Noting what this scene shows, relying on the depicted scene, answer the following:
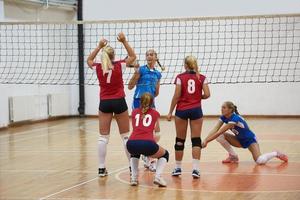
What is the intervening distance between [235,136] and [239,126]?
0.26m

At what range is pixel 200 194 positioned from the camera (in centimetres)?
740

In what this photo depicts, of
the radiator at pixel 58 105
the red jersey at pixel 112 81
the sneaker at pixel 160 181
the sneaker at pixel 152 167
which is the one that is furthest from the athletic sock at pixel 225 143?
the radiator at pixel 58 105

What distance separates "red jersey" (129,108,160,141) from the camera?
7.66m

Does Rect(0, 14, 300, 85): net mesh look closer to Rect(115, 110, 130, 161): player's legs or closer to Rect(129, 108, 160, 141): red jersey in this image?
Rect(115, 110, 130, 161): player's legs

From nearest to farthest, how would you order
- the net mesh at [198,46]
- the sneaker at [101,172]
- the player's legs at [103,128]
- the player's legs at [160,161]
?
the player's legs at [160,161] < the player's legs at [103,128] < the sneaker at [101,172] < the net mesh at [198,46]

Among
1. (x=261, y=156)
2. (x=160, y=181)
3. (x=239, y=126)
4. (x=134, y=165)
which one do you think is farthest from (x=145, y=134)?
(x=261, y=156)

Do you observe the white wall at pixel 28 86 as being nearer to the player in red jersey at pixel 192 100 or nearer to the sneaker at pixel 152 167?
the sneaker at pixel 152 167

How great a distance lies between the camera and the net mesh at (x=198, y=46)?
Result: 1717 cm

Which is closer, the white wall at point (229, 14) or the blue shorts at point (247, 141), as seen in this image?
the blue shorts at point (247, 141)

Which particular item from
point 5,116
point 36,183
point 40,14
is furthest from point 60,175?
point 40,14

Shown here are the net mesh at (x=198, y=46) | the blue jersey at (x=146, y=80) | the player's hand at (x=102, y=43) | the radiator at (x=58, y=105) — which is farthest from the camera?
the radiator at (x=58, y=105)

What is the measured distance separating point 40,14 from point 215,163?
9.79 m

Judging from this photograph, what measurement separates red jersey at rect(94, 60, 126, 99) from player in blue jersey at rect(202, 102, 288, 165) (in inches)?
67.0

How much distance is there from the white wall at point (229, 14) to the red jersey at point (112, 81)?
397 inches
